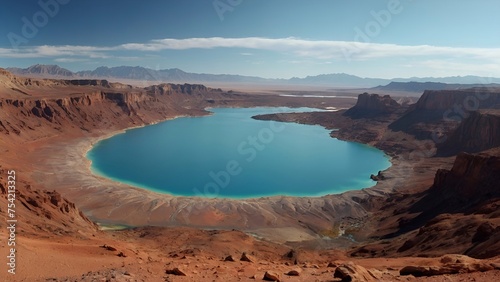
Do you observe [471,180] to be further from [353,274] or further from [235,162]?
[235,162]

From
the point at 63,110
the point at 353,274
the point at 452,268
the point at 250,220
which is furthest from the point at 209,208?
the point at 63,110

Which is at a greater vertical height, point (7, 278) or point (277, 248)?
point (7, 278)

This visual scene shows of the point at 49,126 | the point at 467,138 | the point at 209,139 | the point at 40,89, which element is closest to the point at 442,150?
the point at 467,138

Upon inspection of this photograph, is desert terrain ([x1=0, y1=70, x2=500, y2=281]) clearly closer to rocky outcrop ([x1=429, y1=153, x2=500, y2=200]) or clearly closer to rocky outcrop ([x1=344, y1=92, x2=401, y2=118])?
rocky outcrop ([x1=429, y1=153, x2=500, y2=200])

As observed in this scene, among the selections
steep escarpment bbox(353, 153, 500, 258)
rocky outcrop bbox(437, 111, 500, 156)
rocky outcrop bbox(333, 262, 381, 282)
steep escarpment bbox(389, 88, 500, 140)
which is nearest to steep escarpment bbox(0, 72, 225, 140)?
steep escarpment bbox(353, 153, 500, 258)

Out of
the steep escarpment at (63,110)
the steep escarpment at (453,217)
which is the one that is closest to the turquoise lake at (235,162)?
the steep escarpment at (63,110)

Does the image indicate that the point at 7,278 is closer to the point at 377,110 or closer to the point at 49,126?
the point at 49,126
